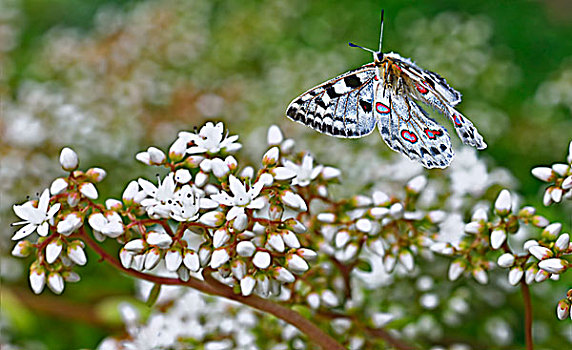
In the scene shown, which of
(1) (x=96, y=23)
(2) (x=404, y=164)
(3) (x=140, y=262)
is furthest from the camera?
(1) (x=96, y=23)

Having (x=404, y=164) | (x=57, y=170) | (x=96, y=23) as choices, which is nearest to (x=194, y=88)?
(x=57, y=170)

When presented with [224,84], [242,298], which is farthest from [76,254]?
[224,84]

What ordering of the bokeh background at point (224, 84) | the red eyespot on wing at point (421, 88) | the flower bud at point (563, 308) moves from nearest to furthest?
the flower bud at point (563, 308), the red eyespot on wing at point (421, 88), the bokeh background at point (224, 84)

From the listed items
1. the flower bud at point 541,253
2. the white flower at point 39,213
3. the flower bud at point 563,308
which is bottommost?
the flower bud at point 563,308

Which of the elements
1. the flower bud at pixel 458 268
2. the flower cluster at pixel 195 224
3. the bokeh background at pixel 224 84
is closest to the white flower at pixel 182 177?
the flower cluster at pixel 195 224

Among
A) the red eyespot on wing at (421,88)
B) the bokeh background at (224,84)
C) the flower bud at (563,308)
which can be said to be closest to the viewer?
the flower bud at (563,308)

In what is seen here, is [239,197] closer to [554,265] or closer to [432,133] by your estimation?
[432,133]

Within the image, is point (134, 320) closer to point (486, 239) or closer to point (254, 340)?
point (254, 340)

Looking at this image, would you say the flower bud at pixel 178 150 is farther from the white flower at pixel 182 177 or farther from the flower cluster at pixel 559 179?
the flower cluster at pixel 559 179
